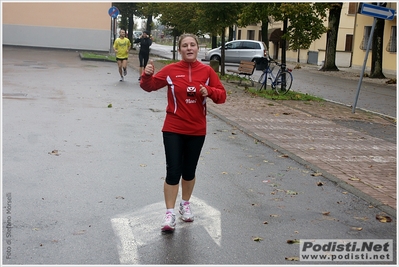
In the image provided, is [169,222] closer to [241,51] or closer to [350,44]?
[241,51]

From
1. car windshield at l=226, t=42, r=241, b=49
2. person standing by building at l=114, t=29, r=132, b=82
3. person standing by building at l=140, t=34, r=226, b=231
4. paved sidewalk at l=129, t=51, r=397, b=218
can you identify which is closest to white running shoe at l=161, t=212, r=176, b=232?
person standing by building at l=140, t=34, r=226, b=231

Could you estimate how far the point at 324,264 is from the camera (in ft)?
16.1

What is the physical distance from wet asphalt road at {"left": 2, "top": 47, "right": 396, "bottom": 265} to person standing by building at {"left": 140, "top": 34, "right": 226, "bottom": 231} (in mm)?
496

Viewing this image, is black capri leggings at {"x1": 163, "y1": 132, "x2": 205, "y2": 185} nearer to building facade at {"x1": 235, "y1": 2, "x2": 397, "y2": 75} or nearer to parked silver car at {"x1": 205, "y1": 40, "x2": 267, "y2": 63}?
building facade at {"x1": 235, "y1": 2, "x2": 397, "y2": 75}

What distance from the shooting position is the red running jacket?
5.72 metres

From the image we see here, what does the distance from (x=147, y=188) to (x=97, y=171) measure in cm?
104

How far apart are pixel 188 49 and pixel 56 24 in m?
42.1

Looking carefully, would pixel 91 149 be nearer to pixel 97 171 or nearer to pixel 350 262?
pixel 97 171

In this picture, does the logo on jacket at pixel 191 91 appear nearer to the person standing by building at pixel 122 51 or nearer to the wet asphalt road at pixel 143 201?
the wet asphalt road at pixel 143 201

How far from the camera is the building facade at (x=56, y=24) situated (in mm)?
45562

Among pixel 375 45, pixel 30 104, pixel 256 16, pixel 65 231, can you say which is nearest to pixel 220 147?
pixel 65 231

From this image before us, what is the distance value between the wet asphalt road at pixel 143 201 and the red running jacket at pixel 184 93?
3.04 feet

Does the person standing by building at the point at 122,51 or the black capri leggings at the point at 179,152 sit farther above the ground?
the black capri leggings at the point at 179,152

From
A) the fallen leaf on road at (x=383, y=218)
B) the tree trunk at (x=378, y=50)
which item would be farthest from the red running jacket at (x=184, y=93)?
the tree trunk at (x=378, y=50)
